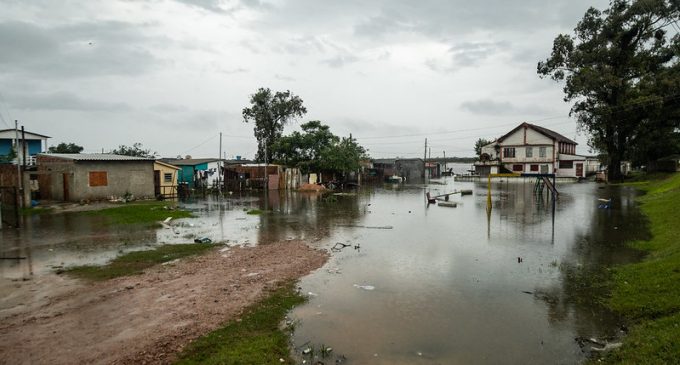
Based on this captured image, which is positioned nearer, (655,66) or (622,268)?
(622,268)

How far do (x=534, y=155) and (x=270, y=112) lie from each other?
44.8 meters

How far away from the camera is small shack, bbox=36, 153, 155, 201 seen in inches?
1150

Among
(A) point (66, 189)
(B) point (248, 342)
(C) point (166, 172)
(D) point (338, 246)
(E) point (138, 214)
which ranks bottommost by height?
(B) point (248, 342)

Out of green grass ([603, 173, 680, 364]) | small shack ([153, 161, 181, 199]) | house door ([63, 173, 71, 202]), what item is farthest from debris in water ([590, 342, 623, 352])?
small shack ([153, 161, 181, 199])

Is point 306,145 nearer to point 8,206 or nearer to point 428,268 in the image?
point 8,206

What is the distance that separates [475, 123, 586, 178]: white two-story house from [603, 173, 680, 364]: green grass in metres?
56.4

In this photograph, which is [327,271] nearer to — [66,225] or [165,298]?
[165,298]

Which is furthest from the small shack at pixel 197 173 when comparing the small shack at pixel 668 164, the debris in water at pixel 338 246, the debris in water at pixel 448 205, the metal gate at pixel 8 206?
the small shack at pixel 668 164

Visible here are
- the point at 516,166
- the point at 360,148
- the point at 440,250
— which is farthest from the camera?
the point at 516,166

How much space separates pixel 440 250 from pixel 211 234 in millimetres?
10536

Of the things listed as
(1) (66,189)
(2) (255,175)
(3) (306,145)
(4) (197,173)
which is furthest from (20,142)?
(3) (306,145)

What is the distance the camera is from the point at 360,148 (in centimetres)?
6488

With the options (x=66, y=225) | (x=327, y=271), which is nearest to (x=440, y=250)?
(x=327, y=271)

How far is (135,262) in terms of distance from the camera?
1322 cm
